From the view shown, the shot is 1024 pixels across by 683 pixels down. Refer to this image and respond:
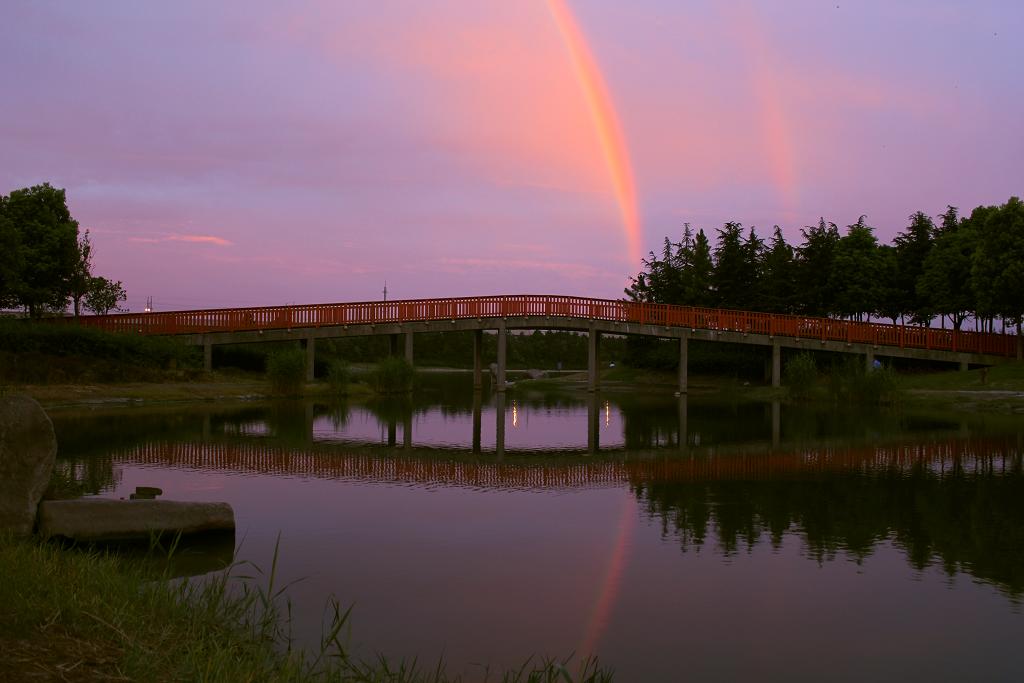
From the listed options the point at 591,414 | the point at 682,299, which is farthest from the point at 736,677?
the point at 682,299

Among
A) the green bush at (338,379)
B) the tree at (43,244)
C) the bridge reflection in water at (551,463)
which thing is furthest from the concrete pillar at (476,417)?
the tree at (43,244)

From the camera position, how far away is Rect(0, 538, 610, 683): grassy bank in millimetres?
5203

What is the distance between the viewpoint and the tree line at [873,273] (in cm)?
4453

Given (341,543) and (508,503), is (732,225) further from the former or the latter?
(341,543)

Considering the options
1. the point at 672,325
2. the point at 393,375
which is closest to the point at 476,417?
the point at 393,375

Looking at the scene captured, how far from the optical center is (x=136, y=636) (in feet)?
19.3

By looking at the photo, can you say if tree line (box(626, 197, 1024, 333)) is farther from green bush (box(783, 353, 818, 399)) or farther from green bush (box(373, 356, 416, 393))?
green bush (box(373, 356, 416, 393))

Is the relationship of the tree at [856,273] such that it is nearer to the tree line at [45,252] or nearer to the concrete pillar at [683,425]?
the concrete pillar at [683,425]

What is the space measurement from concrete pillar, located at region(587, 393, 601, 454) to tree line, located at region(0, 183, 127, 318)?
27666mm

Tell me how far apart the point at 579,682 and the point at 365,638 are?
207cm

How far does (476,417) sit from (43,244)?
85.3ft

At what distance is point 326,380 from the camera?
4388cm

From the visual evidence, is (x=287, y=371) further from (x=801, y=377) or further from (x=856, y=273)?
(x=856, y=273)

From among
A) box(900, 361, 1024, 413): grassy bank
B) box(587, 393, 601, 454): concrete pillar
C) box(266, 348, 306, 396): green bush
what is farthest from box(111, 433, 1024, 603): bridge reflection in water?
box(266, 348, 306, 396): green bush
